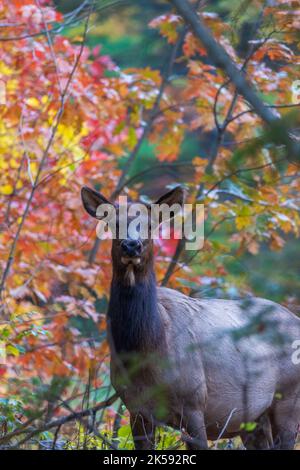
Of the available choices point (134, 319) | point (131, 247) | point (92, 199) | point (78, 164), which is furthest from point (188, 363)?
point (78, 164)

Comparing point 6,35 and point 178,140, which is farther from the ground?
point 6,35

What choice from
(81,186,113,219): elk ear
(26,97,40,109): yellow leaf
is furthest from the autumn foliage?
(81,186,113,219): elk ear

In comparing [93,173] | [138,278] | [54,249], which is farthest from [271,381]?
[93,173]

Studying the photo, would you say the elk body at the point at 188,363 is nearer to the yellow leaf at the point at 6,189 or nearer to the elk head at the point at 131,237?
the elk head at the point at 131,237

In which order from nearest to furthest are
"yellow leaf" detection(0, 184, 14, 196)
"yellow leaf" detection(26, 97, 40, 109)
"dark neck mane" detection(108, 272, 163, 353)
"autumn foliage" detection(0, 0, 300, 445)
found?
"dark neck mane" detection(108, 272, 163, 353) → "autumn foliage" detection(0, 0, 300, 445) → "yellow leaf" detection(26, 97, 40, 109) → "yellow leaf" detection(0, 184, 14, 196)

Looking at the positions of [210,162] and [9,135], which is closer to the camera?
[210,162]

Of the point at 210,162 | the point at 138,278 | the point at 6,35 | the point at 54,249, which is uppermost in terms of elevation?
the point at 6,35

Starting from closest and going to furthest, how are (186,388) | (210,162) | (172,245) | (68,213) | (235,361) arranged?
(186,388), (235,361), (210,162), (68,213), (172,245)

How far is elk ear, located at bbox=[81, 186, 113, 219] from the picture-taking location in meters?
6.48

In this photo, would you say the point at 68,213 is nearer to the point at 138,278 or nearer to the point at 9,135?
the point at 9,135

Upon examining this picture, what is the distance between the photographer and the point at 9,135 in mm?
9836

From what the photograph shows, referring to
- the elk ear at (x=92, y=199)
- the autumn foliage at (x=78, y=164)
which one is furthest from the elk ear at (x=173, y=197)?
the autumn foliage at (x=78, y=164)

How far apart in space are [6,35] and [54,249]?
2.45 meters

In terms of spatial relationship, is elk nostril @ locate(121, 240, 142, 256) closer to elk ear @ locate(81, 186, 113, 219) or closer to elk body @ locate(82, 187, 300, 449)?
elk body @ locate(82, 187, 300, 449)
